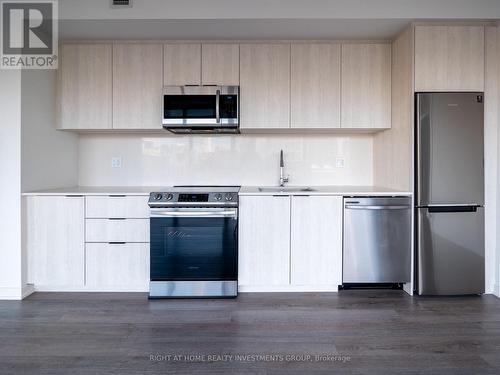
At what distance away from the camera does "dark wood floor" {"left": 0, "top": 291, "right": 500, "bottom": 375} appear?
2.06 metres

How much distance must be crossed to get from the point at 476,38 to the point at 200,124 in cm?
243

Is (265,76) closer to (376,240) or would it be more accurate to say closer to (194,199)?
(194,199)

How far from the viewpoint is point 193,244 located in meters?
3.14

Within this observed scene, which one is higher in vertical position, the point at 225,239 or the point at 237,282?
the point at 225,239

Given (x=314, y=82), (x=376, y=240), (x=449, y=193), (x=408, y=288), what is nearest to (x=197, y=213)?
(x=376, y=240)

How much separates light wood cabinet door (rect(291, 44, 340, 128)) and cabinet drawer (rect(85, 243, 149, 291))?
183 cm

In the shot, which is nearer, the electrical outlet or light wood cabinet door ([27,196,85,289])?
light wood cabinet door ([27,196,85,289])

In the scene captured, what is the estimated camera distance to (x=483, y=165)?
121 inches

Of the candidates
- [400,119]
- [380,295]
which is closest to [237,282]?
[380,295]

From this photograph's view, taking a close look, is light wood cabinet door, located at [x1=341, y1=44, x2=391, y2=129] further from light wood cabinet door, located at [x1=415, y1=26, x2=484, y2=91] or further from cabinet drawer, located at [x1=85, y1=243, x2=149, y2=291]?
cabinet drawer, located at [x1=85, y1=243, x2=149, y2=291]

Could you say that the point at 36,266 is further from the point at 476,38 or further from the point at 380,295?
the point at 476,38

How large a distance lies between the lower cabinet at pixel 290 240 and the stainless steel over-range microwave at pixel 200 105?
784 mm

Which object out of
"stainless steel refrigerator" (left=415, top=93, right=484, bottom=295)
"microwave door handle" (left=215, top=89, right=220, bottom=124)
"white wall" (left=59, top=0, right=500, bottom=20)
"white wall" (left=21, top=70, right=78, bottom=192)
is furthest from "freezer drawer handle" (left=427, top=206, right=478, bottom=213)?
"white wall" (left=21, top=70, right=78, bottom=192)

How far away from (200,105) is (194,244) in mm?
1236
